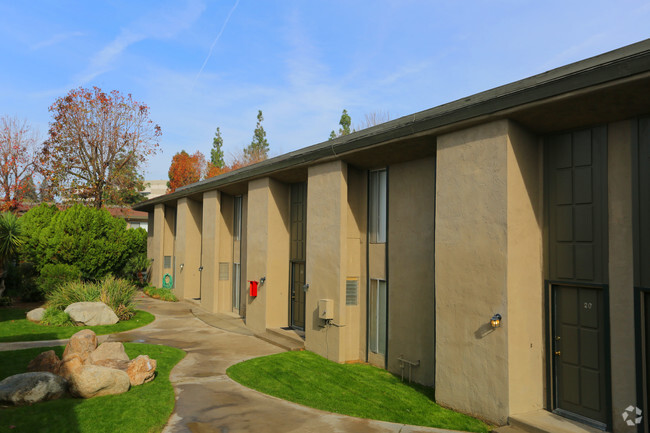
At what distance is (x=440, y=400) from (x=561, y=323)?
3.03 m

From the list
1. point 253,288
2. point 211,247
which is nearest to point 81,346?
point 253,288

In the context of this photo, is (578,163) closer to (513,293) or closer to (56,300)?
(513,293)

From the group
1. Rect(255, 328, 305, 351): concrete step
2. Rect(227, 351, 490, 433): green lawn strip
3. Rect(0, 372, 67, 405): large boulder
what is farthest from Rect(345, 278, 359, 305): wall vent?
Rect(0, 372, 67, 405): large boulder

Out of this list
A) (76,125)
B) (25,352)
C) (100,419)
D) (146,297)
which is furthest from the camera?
(76,125)

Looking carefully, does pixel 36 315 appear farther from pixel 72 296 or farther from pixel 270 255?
pixel 270 255

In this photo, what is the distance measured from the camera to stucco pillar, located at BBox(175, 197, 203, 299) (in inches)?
953

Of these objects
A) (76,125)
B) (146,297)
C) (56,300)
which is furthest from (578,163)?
(76,125)

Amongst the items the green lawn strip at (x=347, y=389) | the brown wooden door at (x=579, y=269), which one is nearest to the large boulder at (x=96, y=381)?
the green lawn strip at (x=347, y=389)

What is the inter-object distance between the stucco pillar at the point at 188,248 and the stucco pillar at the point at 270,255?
8.56 meters

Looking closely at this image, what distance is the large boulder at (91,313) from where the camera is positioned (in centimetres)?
1659

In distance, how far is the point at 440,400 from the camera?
9.27m

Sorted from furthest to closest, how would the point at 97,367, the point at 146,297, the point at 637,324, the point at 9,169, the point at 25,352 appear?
the point at 9,169
the point at 146,297
the point at 25,352
the point at 97,367
the point at 637,324

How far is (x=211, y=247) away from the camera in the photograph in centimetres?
2095

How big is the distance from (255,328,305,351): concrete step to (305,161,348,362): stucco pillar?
51 centimetres
